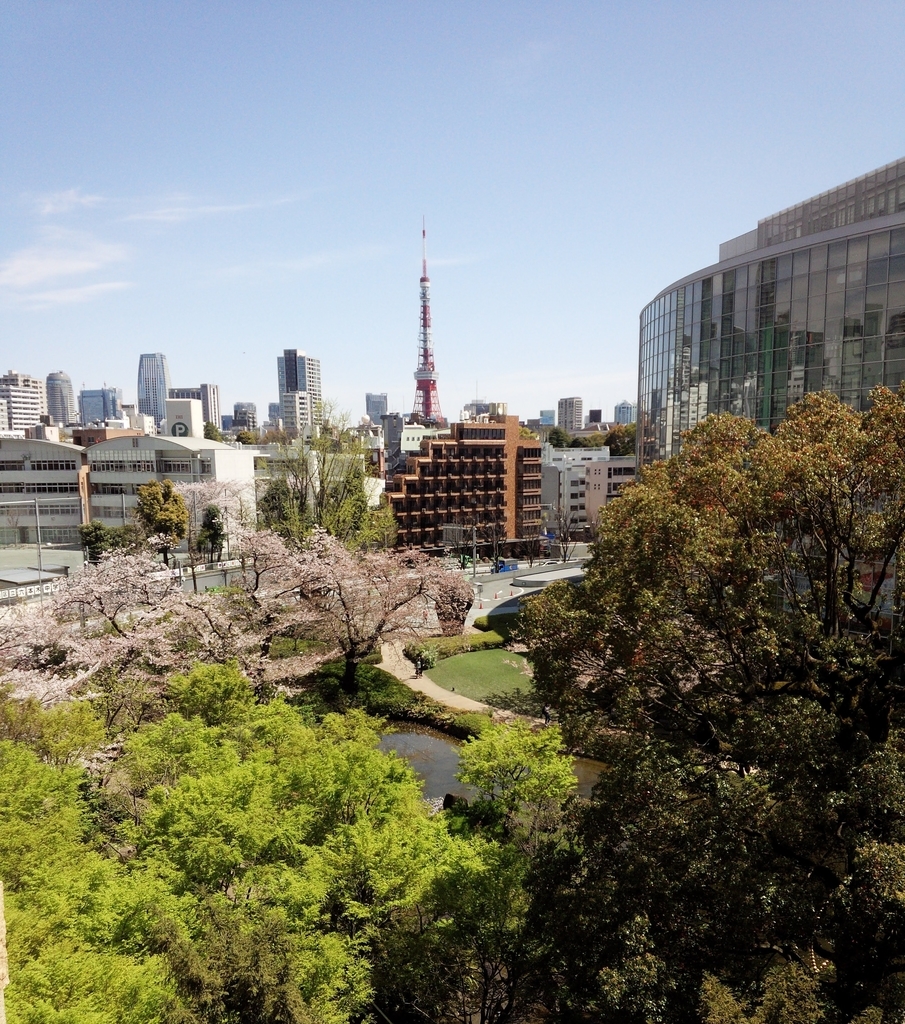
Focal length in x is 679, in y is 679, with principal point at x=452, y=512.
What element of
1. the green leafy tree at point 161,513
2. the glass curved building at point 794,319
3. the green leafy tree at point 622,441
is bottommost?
the green leafy tree at point 161,513

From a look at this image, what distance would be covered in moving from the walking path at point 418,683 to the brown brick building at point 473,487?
2603cm

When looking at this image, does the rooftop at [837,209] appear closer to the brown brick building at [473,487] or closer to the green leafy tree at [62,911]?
Result: the green leafy tree at [62,911]

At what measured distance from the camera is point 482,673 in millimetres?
30469

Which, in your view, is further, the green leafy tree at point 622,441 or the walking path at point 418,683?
the green leafy tree at point 622,441

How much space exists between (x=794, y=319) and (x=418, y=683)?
20454 mm

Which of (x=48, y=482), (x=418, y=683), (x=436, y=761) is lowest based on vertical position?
(x=436, y=761)

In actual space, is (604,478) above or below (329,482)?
below

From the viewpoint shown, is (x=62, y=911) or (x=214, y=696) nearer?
(x=62, y=911)

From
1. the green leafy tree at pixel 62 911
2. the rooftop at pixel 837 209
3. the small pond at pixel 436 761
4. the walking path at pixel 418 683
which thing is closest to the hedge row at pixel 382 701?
the small pond at pixel 436 761

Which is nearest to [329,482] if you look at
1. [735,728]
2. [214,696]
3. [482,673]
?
[482,673]

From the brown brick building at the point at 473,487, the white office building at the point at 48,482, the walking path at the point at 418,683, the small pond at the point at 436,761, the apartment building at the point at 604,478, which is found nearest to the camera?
the small pond at the point at 436,761

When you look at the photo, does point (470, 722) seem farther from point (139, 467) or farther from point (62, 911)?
point (139, 467)

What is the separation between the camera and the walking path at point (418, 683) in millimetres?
27125

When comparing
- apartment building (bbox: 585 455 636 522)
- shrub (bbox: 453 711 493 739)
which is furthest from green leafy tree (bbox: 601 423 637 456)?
shrub (bbox: 453 711 493 739)
